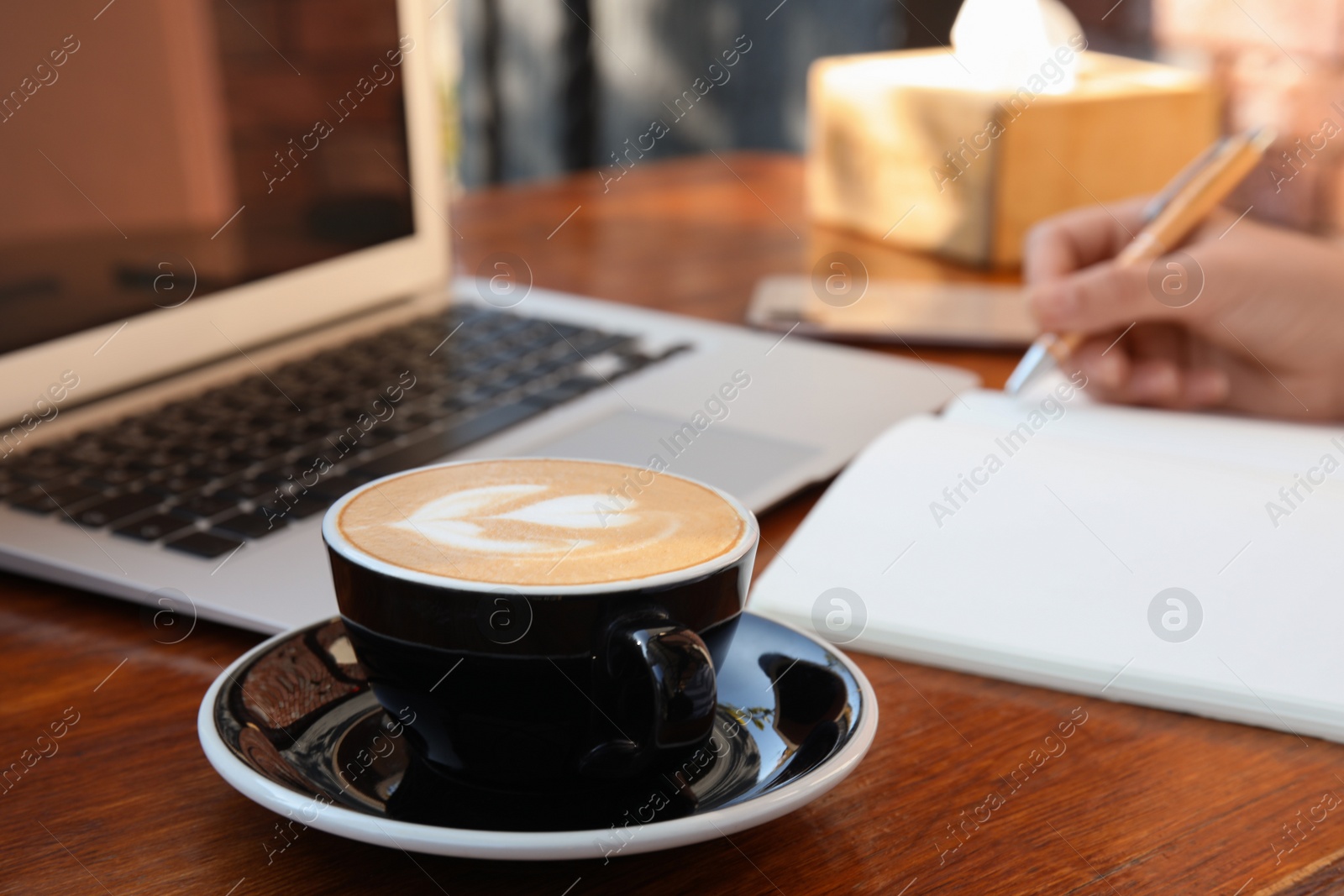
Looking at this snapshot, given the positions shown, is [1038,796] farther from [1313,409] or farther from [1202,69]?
[1202,69]

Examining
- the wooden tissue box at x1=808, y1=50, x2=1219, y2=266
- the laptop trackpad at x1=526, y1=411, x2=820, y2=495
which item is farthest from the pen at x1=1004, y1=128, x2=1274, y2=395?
the wooden tissue box at x1=808, y1=50, x2=1219, y2=266

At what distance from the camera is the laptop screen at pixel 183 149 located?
651mm

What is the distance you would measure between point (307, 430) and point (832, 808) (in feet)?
1.19

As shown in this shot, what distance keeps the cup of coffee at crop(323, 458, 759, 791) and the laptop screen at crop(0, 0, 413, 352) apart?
1.24 ft

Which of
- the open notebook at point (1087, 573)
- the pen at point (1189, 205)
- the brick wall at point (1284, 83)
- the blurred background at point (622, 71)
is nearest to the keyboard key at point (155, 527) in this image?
the open notebook at point (1087, 573)

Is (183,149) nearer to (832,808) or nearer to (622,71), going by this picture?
(832,808)

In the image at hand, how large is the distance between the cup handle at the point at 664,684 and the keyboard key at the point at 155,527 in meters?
0.26

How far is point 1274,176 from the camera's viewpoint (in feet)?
6.14

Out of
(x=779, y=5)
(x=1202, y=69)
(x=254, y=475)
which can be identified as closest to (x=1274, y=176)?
(x=1202, y=69)

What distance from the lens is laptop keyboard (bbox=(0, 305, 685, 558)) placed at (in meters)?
0.54

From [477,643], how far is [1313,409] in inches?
26.2

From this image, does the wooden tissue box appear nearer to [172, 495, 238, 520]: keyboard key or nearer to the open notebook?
the open notebook

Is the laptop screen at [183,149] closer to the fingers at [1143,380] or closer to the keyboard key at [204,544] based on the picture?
the keyboard key at [204,544]

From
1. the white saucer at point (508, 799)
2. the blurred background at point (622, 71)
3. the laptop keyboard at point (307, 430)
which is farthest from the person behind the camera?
the blurred background at point (622, 71)
